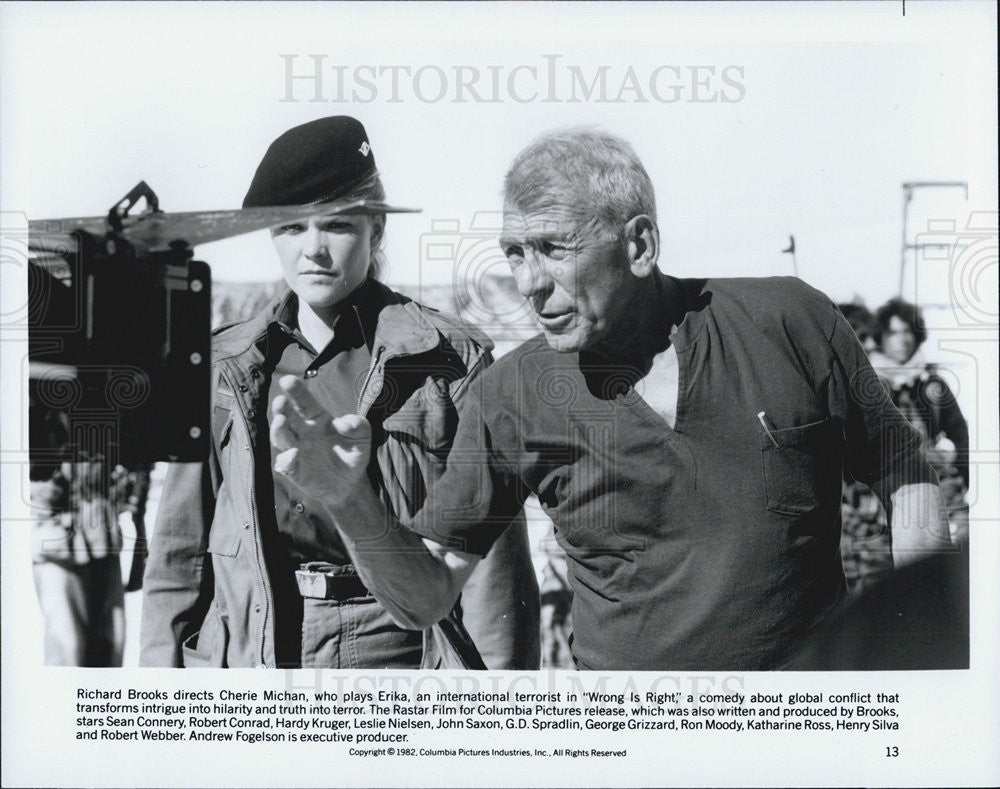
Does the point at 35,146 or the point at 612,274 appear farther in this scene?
the point at 35,146

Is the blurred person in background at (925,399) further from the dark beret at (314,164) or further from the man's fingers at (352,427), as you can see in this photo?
the dark beret at (314,164)

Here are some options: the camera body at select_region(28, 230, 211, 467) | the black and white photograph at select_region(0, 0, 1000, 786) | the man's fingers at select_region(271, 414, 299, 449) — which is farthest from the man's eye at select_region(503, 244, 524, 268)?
the camera body at select_region(28, 230, 211, 467)

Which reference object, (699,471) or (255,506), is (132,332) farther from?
(699,471)

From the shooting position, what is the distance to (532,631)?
338 centimetres

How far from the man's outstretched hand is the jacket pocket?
591mm

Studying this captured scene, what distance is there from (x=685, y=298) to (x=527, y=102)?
829mm

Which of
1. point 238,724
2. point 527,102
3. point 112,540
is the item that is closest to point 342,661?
point 238,724

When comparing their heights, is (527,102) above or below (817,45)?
below

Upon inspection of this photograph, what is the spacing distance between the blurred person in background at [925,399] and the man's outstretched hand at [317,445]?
173 centimetres

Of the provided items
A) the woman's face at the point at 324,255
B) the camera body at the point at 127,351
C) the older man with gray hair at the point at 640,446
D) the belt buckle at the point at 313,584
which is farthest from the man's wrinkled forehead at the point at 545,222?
the belt buckle at the point at 313,584

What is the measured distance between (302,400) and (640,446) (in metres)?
1.07

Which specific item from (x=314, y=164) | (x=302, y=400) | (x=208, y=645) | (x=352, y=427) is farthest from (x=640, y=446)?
(x=208, y=645)

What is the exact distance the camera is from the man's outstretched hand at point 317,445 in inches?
123

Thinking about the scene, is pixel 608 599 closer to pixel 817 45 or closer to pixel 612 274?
pixel 612 274
